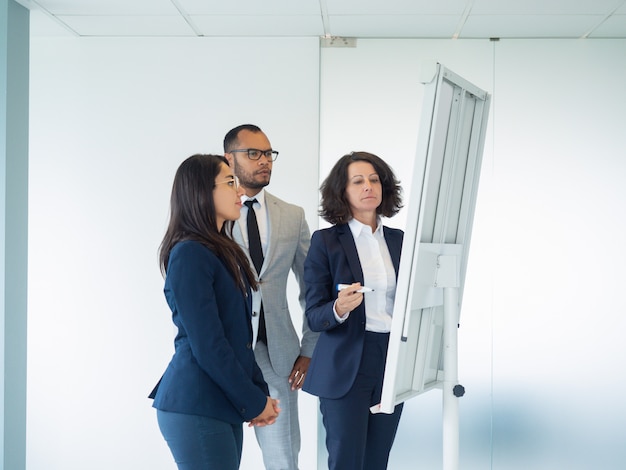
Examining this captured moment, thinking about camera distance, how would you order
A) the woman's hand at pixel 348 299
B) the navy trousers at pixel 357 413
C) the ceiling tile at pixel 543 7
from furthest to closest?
the ceiling tile at pixel 543 7 < the navy trousers at pixel 357 413 < the woman's hand at pixel 348 299

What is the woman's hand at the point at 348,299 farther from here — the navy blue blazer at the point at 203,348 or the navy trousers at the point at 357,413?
the navy blue blazer at the point at 203,348

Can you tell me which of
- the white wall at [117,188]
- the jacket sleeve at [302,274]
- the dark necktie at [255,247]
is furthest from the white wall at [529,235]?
the dark necktie at [255,247]

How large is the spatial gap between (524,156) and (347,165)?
1831 millimetres

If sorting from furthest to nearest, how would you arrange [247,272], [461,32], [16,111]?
[461,32], [16,111], [247,272]

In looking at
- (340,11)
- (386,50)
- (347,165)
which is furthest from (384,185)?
(386,50)

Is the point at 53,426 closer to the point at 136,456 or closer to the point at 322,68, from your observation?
Answer: the point at 136,456

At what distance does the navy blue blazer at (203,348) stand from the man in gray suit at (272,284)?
0.80 m

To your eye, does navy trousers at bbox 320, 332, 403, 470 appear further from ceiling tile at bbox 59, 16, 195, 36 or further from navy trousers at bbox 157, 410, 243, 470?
ceiling tile at bbox 59, 16, 195, 36

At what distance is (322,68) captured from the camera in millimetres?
4125

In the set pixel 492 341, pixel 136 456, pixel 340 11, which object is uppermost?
pixel 340 11

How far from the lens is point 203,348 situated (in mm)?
1823

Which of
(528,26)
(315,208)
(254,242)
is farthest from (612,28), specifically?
(254,242)

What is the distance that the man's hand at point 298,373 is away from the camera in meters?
2.79

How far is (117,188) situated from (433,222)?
275 centimetres
